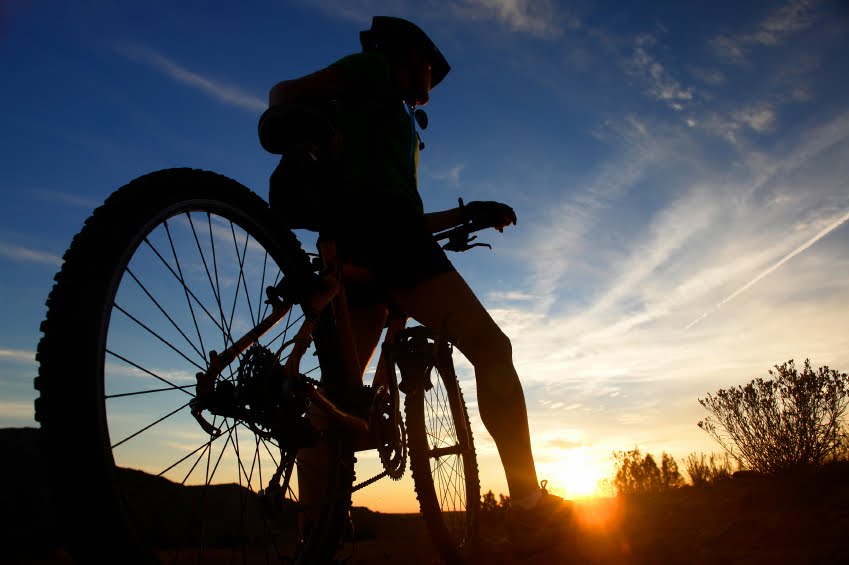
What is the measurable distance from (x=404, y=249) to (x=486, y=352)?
2.03 ft

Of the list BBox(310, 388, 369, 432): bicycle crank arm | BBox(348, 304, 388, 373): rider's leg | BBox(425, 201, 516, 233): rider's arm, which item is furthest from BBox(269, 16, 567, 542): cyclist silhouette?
BBox(425, 201, 516, 233): rider's arm

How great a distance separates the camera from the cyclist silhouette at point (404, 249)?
2223 millimetres

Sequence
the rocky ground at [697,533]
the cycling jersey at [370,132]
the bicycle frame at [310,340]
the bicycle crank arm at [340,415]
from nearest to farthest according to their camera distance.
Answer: the bicycle frame at [310,340] < the bicycle crank arm at [340,415] < the rocky ground at [697,533] < the cycling jersey at [370,132]

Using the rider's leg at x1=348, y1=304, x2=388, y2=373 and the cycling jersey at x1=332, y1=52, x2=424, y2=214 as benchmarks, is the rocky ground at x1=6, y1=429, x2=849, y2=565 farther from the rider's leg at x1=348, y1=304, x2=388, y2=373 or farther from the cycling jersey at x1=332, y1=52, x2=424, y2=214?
the cycling jersey at x1=332, y1=52, x2=424, y2=214

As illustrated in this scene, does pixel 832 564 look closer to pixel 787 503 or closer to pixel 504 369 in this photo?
pixel 504 369

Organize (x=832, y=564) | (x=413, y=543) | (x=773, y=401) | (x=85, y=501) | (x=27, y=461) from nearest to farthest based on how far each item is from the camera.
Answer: (x=85, y=501), (x=832, y=564), (x=413, y=543), (x=773, y=401), (x=27, y=461)

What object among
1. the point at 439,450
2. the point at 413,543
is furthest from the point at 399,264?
the point at 413,543

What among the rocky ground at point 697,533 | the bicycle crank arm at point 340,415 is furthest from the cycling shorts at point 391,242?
the rocky ground at point 697,533

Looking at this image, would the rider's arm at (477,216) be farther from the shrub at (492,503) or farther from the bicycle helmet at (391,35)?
the shrub at (492,503)

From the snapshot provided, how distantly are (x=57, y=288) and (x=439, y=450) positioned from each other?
2106 millimetres

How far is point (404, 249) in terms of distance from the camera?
224 centimetres

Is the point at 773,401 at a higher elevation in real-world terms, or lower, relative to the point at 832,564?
higher

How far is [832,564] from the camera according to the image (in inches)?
68.2

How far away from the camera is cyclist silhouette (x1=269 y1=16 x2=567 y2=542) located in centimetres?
222
